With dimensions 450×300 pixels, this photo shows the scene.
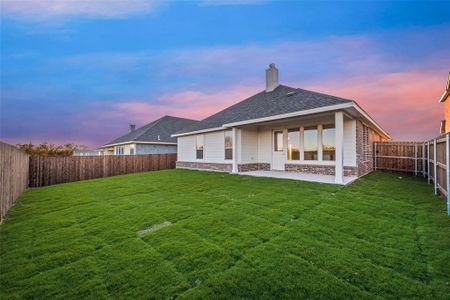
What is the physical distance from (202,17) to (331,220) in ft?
40.6

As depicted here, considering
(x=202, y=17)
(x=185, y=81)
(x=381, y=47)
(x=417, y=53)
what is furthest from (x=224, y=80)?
(x=417, y=53)

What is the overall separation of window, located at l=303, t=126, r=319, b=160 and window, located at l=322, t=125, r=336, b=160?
377 millimetres

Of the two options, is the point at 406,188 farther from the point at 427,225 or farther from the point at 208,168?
the point at 208,168

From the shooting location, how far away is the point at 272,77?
586 inches

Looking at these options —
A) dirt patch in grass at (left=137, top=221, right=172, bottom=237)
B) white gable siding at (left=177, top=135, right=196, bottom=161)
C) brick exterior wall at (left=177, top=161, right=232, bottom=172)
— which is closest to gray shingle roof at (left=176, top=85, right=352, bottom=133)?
white gable siding at (left=177, top=135, right=196, bottom=161)

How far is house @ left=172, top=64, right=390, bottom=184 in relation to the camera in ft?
29.3

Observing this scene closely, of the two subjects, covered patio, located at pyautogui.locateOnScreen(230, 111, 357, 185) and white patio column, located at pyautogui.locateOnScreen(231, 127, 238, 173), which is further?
white patio column, located at pyautogui.locateOnScreen(231, 127, 238, 173)

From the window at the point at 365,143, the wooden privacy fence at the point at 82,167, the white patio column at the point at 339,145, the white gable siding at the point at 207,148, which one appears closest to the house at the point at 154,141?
the wooden privacy fence at the point at 82,167

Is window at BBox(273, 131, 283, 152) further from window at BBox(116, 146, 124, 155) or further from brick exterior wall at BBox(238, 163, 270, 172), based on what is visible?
window at BBox(116, 146, 124, 155)

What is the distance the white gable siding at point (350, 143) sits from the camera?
935cm

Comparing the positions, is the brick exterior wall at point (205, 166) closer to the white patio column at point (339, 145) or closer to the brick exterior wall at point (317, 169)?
the brick exterior wall at point (317, 169)

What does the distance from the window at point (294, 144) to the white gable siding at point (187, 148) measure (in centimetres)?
712

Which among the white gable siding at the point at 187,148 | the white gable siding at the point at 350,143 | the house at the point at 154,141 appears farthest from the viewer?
the house at the point at 154,141

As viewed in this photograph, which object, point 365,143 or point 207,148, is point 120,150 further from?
point 365,143
